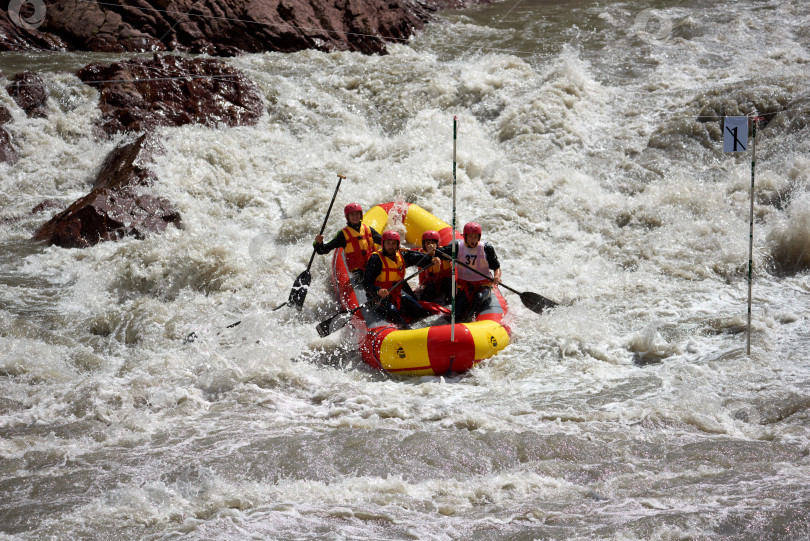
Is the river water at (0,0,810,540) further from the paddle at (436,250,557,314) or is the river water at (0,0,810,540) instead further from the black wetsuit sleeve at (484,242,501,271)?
the black wetsuit sleeve at (484,242,501,271)

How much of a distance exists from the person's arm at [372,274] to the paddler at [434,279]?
18.6 inches

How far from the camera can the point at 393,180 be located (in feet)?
29.2

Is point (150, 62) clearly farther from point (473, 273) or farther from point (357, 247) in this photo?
point (473, 273)

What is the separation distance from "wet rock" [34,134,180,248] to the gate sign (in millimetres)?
5619

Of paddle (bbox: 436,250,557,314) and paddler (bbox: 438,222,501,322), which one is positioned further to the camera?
paddle (bbox: 436,250,557,314)

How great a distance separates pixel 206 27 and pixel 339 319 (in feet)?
24.9

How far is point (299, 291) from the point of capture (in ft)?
22.3

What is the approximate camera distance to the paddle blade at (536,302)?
257 inches

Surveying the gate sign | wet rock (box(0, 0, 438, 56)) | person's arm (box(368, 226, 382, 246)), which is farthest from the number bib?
wet rock (box(0, 0, 438, 56))

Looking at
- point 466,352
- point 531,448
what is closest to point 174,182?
point 466,352

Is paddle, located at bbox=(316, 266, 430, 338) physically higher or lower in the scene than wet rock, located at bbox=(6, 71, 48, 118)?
lower

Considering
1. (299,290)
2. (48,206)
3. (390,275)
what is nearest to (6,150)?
(48,206)

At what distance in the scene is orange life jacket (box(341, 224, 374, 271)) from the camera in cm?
683

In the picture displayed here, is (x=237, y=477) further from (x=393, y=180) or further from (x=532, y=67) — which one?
(x=532, y=67)
